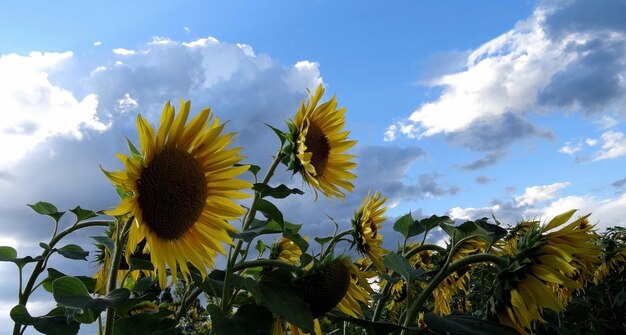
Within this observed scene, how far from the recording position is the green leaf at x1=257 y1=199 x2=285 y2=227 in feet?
6.41

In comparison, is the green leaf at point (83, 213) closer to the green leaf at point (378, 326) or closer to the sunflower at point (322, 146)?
the sunflower at point (322, 146)

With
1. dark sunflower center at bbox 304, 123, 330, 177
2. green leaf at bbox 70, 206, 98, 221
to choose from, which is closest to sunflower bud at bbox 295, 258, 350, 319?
dark sunflower center at bbox 304, 123, 330, 177

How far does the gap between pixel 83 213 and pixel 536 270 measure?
1698mm

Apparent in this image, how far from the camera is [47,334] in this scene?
1.74 metres

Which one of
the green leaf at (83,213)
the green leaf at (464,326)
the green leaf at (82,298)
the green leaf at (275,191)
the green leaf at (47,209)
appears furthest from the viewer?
the green leaf at (47,209)

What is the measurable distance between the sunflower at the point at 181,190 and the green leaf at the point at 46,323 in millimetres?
294

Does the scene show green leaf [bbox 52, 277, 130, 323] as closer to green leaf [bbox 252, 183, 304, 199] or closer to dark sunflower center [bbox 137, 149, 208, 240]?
dark sunflower center [bbox 137, 149, 208, 240]

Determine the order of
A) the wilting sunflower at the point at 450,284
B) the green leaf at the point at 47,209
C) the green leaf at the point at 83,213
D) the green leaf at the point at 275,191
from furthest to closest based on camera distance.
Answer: the wilting sunflower at the point at 450,284, the green leaf at the point at 47,209, the green leaf at the point at 83,213, the green leaf at the point at 275,191

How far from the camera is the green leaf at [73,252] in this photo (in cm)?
239

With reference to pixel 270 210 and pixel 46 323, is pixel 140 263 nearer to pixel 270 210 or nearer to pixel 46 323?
pixel 46 323

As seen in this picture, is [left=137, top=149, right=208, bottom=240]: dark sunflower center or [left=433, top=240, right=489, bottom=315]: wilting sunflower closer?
[left=137, top=149, right=208, bottom=240]: dark sunflower center

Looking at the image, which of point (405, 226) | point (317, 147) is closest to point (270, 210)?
point (317, 147)

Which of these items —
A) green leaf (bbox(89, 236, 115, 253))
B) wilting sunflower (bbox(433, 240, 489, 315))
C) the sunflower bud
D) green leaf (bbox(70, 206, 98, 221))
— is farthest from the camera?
wilting sunflower (bbox(433, 240, 489, 315))

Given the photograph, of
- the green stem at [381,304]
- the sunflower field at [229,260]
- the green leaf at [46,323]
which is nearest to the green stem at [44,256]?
the sunflower field at [229,260]
